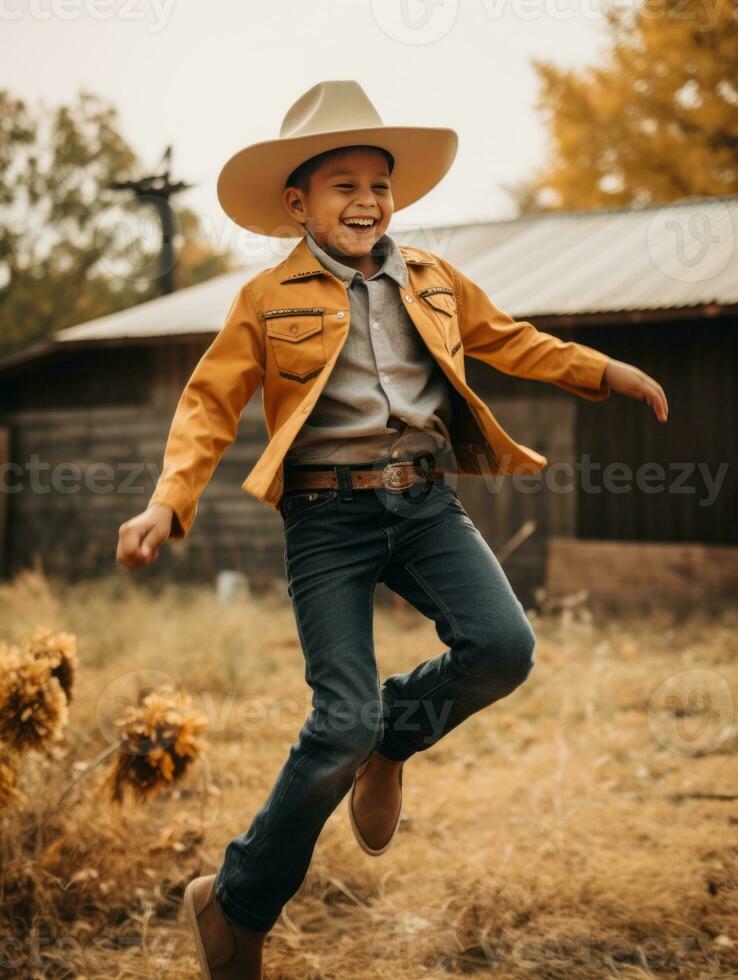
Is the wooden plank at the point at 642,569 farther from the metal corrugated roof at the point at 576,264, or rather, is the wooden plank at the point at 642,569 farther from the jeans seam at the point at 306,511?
the jeans seam at the point at 306,511

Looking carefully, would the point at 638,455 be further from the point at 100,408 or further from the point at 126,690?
the point at 100,408

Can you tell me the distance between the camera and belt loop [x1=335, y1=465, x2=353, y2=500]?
8.04 feet

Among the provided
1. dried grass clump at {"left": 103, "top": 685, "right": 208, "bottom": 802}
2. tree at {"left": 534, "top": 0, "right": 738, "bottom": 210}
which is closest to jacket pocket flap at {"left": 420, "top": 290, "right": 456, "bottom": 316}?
dried grass clump at {"left": 103, "top": 685, "right": 208, "bottom": 802}

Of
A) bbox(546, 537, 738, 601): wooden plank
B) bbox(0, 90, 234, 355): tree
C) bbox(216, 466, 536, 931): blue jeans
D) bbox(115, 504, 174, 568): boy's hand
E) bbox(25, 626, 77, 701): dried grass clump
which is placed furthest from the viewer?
bbox(0, 90, 234, 355): tree

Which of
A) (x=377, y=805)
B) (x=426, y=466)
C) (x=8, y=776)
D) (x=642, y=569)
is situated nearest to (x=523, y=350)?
(x=426, y=466)

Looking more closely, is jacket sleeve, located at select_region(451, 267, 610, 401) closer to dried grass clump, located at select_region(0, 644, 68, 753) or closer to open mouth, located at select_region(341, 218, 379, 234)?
open mouth, located at select_region(341, 218, 379, 234)

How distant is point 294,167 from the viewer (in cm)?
262

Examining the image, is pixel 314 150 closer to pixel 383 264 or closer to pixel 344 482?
pixel 383 264

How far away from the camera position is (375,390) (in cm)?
250

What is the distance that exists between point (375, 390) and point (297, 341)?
241 mm

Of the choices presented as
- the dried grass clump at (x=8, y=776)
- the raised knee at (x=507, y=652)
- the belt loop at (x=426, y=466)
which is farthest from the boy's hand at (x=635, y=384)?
the dried grass clump at (x=8, y=776)

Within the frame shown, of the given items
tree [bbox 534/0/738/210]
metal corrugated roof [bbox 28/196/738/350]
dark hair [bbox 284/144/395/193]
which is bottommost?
dark hair [bbox 284/144/395/193]

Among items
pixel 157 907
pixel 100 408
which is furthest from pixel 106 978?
pixel 100 408

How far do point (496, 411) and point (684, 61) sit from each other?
27.1 ft
